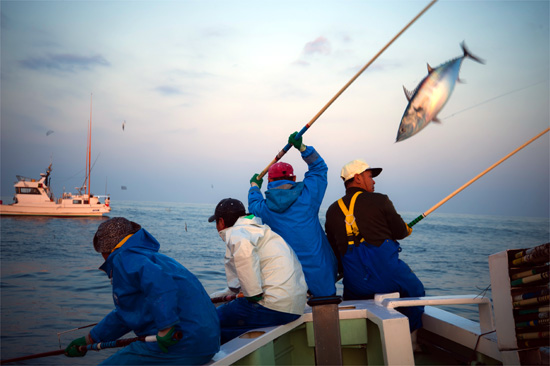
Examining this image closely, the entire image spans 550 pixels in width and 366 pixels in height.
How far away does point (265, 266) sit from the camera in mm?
3340

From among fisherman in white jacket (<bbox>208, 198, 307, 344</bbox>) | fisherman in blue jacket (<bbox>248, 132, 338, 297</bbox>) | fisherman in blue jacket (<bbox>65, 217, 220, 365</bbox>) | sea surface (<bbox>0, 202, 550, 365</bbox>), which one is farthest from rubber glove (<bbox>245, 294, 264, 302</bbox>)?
sea surface (<bbox>0, 202, 550, 365</bbox>)

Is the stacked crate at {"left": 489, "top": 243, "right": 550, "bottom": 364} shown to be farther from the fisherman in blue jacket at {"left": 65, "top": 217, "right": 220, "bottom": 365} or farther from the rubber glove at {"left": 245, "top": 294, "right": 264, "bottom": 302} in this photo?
the fisherman in blue jacket at {"left": 65, "top": 217, "right": 220, "bottom": 365}

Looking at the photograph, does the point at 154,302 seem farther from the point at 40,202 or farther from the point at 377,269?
the point at 40,202

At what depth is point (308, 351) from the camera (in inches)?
155

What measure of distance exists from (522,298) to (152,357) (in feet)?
7.99

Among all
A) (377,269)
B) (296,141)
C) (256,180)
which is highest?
(296,141)

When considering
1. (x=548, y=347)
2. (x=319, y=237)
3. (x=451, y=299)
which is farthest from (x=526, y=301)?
(x=319, y=237)

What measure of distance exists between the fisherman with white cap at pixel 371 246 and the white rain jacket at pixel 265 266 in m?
1.02

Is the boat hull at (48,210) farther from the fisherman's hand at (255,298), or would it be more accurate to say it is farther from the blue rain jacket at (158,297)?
the blue rain jacket at (158,297)

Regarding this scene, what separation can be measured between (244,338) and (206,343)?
629 millimetres

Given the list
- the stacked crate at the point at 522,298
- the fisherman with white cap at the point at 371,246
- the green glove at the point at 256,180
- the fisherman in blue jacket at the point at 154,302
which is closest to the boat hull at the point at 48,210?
the green glove at the point at 256,180

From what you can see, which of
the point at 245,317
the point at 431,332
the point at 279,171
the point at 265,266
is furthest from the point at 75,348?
the point at 431,332

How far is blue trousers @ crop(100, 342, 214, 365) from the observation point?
2615 mm

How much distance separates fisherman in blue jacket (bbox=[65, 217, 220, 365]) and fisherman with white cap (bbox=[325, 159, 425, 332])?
6.40 feet
